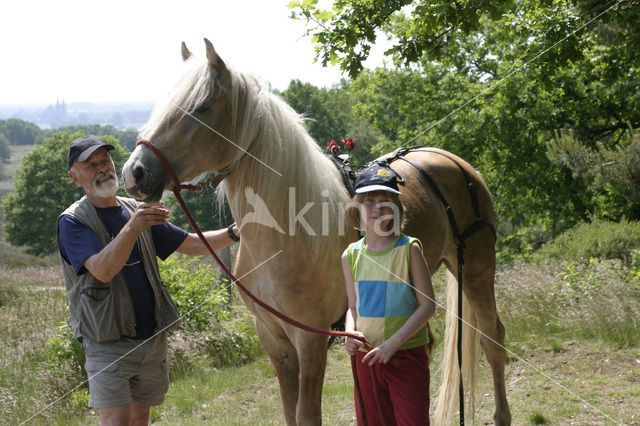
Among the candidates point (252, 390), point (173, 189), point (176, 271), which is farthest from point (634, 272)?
point (173, 189)

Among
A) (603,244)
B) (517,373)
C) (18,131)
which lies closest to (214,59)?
(517,373)

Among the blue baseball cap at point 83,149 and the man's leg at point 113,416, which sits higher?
the blue baseball cap at point 83,149

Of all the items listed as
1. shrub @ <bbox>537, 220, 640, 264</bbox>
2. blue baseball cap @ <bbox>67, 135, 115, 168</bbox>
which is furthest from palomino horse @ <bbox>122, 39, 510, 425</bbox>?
shrub @ <bbox>537, 220, 640, 264</bbox>

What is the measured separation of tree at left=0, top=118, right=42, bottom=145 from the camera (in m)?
126

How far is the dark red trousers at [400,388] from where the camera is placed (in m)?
2.25

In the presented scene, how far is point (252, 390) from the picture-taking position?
564cm

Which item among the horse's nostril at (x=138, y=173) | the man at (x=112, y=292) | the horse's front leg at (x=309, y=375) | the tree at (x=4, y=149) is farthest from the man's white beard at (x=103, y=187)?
the tree at (x=4, y=149)

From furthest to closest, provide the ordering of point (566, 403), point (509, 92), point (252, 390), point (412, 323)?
point (509, 92), point (252, 390), point (566, 403), point (412, 323)

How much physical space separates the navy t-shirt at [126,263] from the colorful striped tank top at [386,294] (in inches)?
46.8

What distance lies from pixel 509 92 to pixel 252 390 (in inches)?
486

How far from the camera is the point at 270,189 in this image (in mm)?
2617

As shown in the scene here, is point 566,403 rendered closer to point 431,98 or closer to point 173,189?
point 173,189

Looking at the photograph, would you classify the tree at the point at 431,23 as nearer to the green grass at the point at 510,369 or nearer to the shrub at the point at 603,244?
the green grass at the point at 510,369

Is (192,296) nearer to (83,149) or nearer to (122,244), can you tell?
(83,149)
